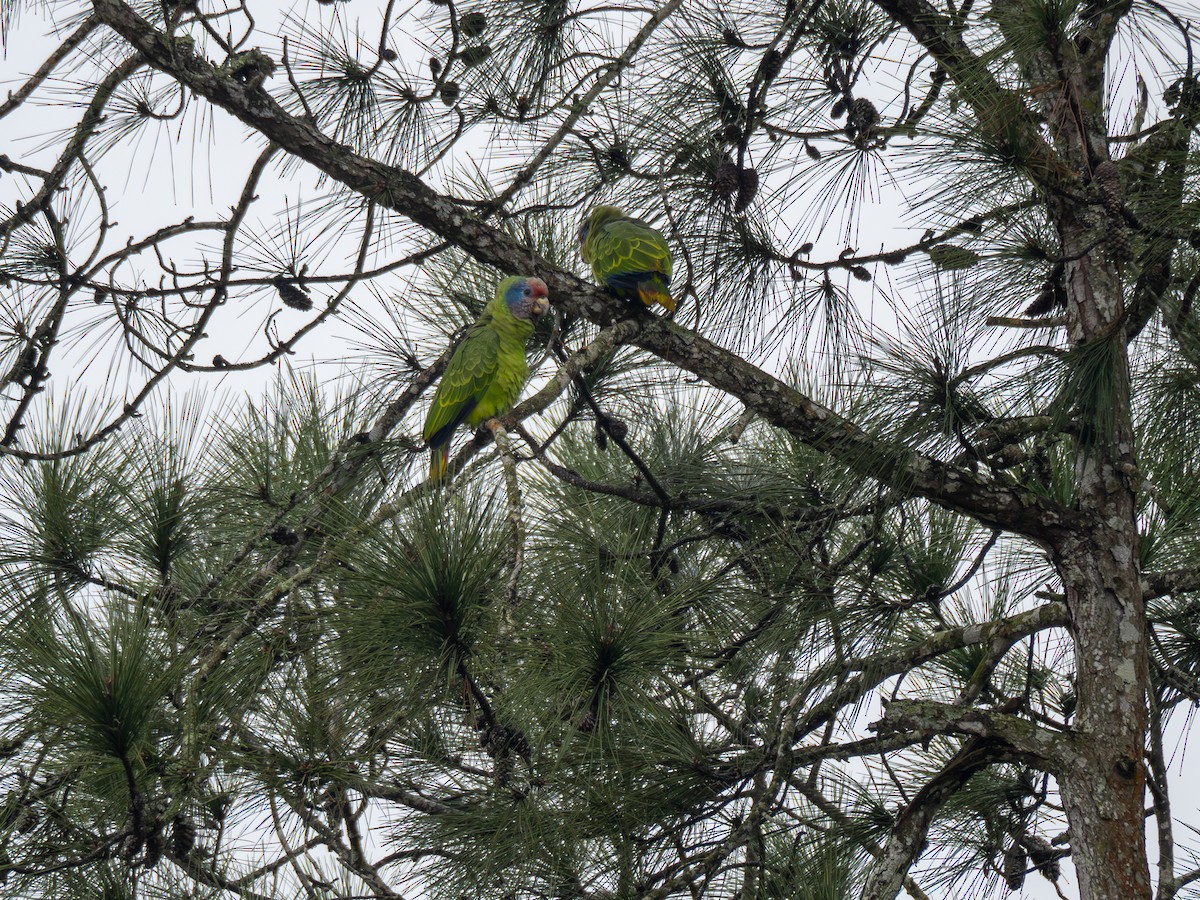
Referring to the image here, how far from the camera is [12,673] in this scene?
1.88m

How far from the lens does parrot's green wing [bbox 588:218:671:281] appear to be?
2754mm

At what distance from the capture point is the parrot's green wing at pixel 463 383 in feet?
10.5

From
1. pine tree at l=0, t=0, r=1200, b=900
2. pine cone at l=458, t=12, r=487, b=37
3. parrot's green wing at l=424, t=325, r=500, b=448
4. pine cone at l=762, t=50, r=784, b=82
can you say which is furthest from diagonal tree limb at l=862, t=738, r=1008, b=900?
pine cone at l=458, t=12, r=487, b=37

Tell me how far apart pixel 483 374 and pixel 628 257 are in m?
0.70

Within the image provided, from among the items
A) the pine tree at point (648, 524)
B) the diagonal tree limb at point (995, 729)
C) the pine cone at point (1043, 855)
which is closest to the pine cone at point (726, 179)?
the pine tree at point (648, 524)

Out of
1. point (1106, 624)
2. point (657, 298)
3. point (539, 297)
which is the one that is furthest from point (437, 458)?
point (1106, 624)

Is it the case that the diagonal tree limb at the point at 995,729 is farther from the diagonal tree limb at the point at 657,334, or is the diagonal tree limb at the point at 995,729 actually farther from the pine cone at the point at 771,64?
the pine cone at the point at 771,64

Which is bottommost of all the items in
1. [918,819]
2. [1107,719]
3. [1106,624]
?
[918,819]

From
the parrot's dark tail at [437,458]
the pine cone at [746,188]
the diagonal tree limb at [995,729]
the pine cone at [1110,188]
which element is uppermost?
the parrot's dark tail at [437,458]

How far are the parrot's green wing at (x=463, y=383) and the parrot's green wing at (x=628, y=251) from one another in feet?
1.44

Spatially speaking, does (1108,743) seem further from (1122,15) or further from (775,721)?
(1122,15)

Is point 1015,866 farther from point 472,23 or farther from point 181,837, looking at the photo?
point 472,23

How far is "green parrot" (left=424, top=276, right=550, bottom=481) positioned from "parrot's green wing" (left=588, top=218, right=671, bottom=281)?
0.79 feet

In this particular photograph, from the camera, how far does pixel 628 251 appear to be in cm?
280
